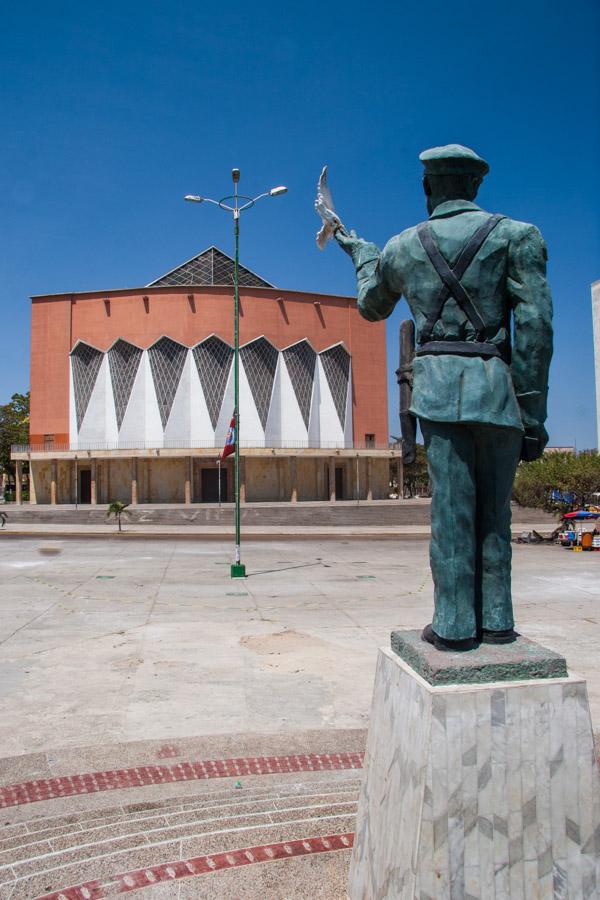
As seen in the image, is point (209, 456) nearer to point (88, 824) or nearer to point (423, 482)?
point (423, 482)

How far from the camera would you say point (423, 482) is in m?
71.4

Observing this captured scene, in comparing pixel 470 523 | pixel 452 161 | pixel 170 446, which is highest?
pixel 452 161

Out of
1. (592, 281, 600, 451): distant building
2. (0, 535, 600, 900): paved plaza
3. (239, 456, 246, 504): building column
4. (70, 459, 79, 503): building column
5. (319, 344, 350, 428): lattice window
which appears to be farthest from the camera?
(592, 281, 600, 451): distant building

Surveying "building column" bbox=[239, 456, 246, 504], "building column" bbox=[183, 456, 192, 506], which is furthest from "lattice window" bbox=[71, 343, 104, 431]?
"building column" bbox=[239, 456, 246, 504]

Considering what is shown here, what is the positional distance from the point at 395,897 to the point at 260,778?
2.02 metres

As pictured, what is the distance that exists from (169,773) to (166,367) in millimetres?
44322

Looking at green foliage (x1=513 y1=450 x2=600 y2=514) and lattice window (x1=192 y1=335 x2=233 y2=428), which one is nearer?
green foliage (x1=513 y1=450 x2=600 y2=514)

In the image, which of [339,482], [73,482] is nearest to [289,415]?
[339,482]

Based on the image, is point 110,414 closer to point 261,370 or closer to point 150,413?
point 150,413

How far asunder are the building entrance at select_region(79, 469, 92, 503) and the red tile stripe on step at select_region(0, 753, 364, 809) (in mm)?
46628

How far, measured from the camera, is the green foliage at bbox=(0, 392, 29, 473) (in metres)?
61.2

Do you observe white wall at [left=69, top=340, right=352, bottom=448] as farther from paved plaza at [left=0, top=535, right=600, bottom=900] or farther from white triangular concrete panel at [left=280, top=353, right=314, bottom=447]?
paved plaza at [left=0, top=535, right=600, bottom=900]

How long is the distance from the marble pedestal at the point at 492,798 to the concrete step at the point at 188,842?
0.72 metres

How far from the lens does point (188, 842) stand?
3781 mm
